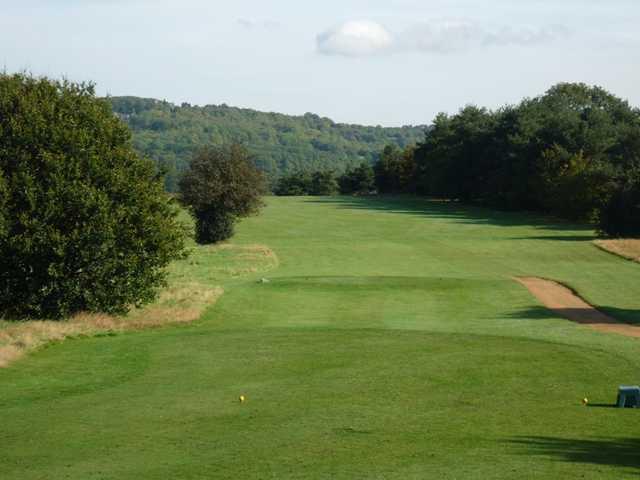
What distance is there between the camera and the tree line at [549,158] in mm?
76438

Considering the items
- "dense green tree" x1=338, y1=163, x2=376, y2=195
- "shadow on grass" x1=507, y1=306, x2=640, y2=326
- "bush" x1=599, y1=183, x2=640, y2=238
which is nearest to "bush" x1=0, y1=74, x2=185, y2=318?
"shadow on grass" x1=507, y1=306, x2=640, y2=326

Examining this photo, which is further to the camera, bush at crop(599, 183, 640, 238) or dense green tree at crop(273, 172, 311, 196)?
dense green tree at crop(273, 172, 311, 196)

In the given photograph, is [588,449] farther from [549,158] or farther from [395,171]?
[395,171]

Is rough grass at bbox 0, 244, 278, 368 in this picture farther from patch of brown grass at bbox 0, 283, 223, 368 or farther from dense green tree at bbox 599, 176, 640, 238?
dense green tree at bbox 599, 176, 640, 238

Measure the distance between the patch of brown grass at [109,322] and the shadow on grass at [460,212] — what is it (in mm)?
38104

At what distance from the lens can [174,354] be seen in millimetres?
23766

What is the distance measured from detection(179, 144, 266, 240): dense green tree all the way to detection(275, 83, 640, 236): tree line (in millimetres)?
25373

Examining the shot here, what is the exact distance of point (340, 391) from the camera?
18.2 m

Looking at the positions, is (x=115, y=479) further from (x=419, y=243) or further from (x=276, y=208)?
(x=276, y=208)

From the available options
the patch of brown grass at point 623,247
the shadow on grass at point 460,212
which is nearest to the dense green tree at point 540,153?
the shadow on grass at point 460,212

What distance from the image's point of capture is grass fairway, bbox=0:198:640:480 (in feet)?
42.1

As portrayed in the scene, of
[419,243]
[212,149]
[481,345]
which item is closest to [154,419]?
[481,345]

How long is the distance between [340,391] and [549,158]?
236ft

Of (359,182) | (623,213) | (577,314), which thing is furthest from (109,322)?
(359,182)
